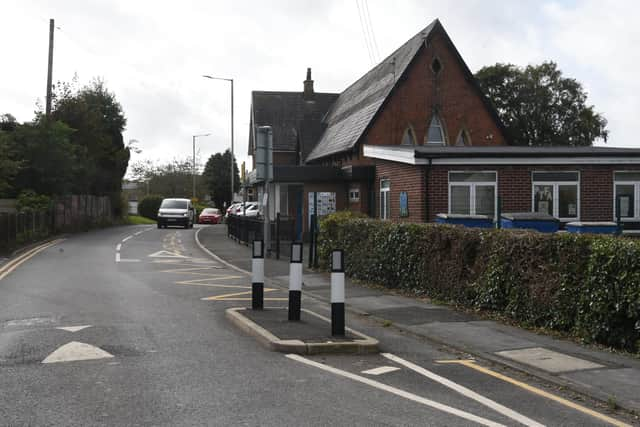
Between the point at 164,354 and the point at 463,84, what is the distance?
95.0 ft

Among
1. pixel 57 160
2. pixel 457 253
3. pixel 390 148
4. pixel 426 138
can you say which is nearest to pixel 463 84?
pixel 426 138

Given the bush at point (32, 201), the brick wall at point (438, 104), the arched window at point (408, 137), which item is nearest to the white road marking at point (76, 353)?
the bush at point (32, 201)

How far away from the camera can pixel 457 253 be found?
12.4 m

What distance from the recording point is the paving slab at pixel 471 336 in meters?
8.97

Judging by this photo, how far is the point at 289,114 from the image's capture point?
49594mm

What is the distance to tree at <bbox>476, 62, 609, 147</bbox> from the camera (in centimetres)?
5966

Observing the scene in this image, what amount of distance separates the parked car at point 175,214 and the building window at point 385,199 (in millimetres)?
20199

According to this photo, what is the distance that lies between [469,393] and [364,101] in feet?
106

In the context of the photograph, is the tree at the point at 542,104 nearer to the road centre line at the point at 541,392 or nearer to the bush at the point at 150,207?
the bush at the point at 150,207

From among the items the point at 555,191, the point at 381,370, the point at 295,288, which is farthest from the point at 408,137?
the point at 381,370

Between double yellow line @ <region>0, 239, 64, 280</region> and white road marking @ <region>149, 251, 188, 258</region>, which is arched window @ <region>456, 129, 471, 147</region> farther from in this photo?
double yellow line @ <region>0, 239, 64, 280</region>

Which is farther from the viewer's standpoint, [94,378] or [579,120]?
[579,120]

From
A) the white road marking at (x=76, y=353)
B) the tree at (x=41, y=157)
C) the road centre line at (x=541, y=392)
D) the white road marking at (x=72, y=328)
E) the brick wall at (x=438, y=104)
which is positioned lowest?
the road centre line at (x=541, y=392)

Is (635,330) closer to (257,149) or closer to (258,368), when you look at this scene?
(258,368)
